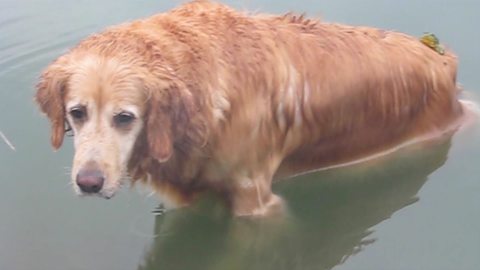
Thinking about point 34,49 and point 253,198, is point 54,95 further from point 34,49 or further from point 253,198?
point 34,49

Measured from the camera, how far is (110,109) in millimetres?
4086

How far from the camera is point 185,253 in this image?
5047mm

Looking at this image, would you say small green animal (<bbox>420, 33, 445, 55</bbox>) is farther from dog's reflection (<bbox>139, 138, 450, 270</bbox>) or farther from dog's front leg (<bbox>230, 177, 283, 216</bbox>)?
dog's front leg (<bbox>230, 177, 283, 216</bbox>)

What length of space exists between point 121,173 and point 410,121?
2.22 meters

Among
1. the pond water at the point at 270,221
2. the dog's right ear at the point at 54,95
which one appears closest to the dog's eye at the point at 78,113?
the dog's right ear at the point at 54,95

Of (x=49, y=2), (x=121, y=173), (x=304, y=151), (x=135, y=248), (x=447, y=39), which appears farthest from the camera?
(x=49, y=2)

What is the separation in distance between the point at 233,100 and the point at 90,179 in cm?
94

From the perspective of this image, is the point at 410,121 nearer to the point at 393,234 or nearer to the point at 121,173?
the point at 393,234

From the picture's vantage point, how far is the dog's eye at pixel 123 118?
412cm

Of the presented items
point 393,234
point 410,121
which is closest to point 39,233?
point 393,234

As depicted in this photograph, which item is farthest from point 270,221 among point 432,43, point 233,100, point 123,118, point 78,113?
point 432,43

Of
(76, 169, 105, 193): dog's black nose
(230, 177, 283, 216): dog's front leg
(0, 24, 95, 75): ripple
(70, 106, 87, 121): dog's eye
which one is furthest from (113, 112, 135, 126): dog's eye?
(0, 24, 95, 75): ripple

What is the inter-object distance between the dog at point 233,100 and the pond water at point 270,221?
0.53 ft

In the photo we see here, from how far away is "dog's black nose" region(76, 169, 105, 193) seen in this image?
160 inches
